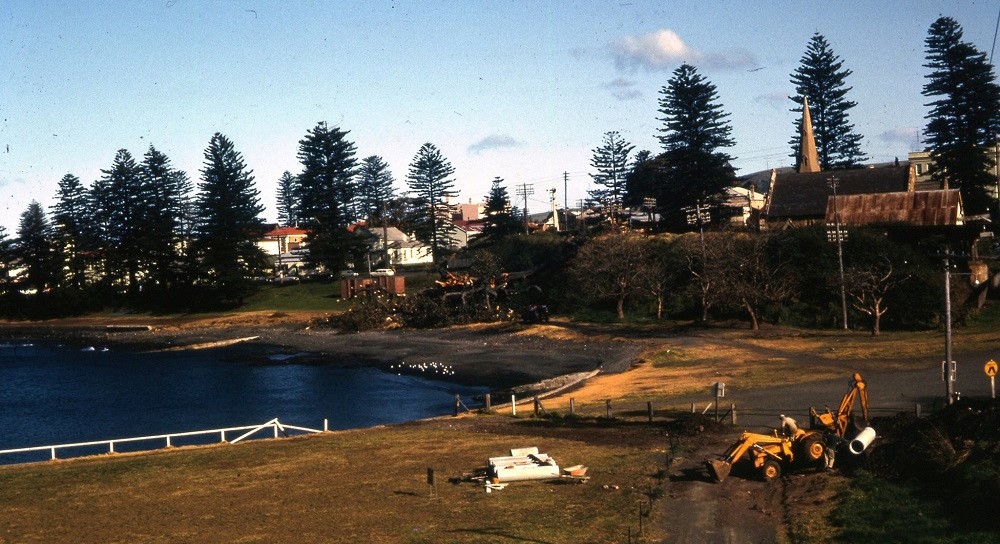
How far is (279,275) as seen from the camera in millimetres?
112625

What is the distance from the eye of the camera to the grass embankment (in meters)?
17.3

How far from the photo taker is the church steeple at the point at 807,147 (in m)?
78.2

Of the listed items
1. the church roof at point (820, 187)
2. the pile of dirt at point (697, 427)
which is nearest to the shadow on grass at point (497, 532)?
the pile of dirt at point (697, 427)

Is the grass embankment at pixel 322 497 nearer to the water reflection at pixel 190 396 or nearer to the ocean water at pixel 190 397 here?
the ocean water at pixel 190 397

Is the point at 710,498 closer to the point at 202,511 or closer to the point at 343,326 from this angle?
the point at 202,511

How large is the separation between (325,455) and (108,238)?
92.7 m

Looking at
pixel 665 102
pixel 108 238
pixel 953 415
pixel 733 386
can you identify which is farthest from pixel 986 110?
pixel 108 238

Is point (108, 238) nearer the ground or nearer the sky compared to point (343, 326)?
nearer the sky

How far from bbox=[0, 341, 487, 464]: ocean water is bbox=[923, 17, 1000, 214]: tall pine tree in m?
45.4

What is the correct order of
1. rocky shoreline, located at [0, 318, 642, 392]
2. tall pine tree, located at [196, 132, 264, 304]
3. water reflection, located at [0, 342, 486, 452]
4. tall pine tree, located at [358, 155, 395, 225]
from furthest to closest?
tall pine tree, located at [358, 155, 395, 225], tall pine tree, located at [196, 132, 264, 304], rocky shoreline, located at [0, 318, 642, 392], water reflection, located at [0, 342, 486, 452]

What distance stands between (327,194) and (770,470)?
85.3 meters

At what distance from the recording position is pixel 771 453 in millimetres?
20562

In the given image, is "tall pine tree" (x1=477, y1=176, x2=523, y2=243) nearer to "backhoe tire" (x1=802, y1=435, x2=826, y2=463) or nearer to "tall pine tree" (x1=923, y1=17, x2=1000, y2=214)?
"tall pine tree" (x1=923, y1=17, x2=1000, y2=214)

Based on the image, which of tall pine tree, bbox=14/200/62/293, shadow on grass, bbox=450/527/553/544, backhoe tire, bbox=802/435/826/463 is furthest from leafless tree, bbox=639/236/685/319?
tall pine tree, bbox=14/200/62/293
